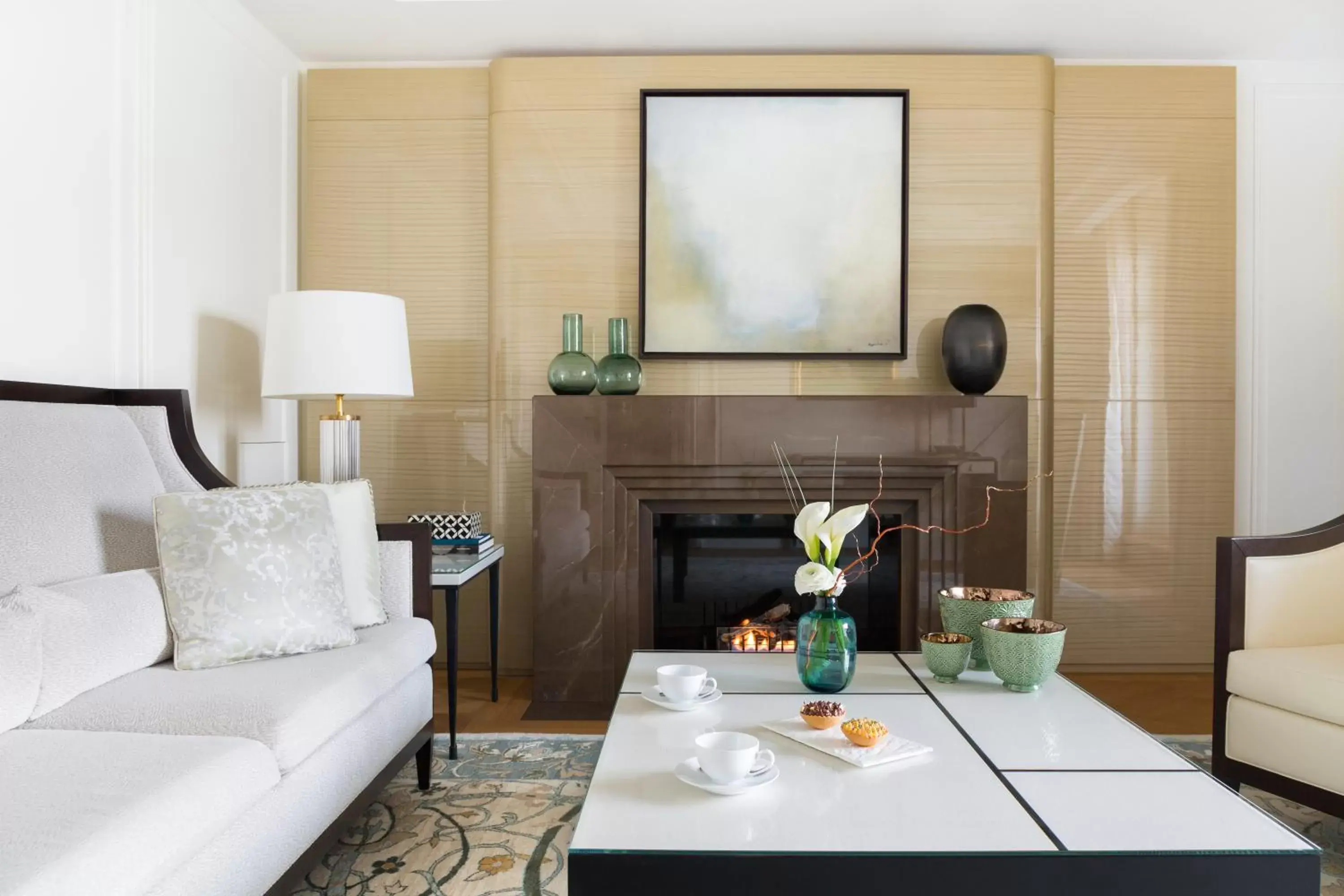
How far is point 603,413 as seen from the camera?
326cm

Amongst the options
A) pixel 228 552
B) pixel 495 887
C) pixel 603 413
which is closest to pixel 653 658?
pixel 495 887

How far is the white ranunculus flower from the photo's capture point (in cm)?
182

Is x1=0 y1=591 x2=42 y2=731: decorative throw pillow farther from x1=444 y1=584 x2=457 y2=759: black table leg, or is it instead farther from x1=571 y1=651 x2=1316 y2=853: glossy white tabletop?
x1=444 y1=584 x2=457 y2=759: black table leg

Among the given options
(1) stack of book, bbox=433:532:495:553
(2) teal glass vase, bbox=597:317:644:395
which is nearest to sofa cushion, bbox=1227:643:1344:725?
(2) teal glass vase, bbox=597:317:644:395

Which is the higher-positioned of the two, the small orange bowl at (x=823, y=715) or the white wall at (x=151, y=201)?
the white wall at (x=151, y=201)

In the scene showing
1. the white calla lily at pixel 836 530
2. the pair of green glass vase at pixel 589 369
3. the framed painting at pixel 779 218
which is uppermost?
the framed painting at pixel 779 218

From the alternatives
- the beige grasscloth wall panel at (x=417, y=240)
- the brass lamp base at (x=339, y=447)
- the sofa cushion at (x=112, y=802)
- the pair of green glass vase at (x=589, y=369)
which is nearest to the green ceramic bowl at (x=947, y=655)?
the sofa cushion at (x=112, y=802)

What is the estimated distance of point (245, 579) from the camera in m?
1.98

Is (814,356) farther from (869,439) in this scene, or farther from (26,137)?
(26,137)

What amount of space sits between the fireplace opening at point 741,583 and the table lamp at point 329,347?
1.17 m

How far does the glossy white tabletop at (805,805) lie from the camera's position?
1175mm

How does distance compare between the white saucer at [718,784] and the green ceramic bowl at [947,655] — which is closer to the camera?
the white saucer at [718,784]

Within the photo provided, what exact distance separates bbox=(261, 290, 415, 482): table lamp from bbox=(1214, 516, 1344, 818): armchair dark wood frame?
8.06 feet

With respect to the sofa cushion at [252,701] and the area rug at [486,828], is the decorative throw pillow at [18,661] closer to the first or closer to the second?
the sofa cushion at [252,701]
